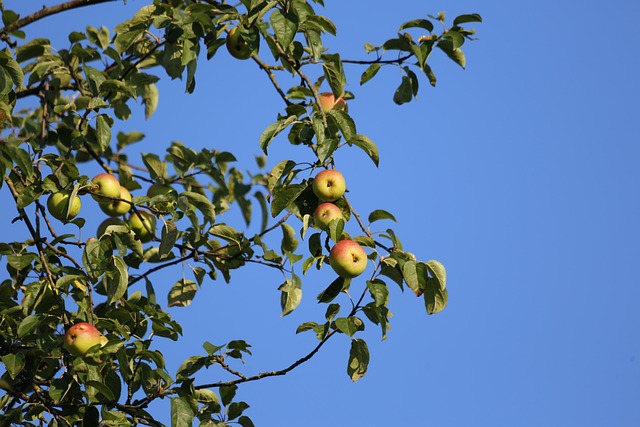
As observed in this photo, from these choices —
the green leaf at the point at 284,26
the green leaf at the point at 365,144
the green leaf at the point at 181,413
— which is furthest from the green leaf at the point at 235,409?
the green leaf at the point at 284,26

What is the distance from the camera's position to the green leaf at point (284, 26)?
308 centimetres

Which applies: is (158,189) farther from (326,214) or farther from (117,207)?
(326,214)

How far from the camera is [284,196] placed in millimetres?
3189

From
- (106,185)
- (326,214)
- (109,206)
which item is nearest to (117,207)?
(109,206)

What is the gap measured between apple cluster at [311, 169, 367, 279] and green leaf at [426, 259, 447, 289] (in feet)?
0.76

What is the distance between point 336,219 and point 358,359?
0.58 m

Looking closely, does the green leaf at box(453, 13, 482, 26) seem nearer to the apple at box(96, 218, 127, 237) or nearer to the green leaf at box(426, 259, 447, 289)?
the green leaf at box(426, 259, 447, 289)

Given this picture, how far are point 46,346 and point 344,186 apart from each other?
4.28ft

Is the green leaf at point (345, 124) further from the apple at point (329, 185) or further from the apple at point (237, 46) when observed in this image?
the apple at point (237, 46)

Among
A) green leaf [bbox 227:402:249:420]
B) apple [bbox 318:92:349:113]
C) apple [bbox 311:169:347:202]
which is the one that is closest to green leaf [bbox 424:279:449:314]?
apple [bbox 311:169:347:202]

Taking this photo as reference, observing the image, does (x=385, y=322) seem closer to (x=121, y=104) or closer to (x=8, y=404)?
(x=8, y=404)

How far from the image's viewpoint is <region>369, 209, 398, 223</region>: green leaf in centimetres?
334

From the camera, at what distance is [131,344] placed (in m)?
3.35

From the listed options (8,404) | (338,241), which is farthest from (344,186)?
(8,404)
